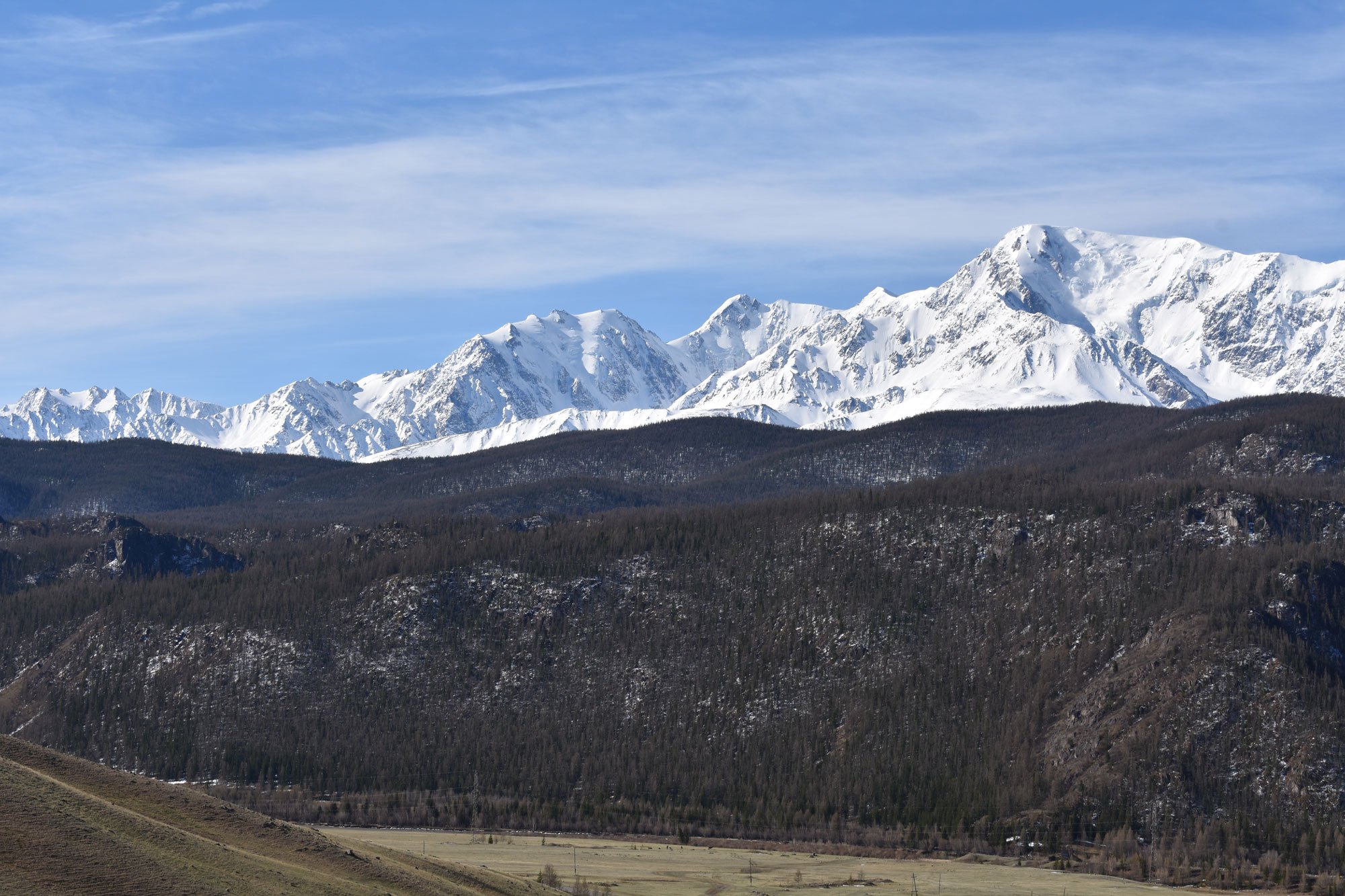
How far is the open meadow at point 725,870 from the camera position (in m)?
146

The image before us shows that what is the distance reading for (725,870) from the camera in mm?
160750

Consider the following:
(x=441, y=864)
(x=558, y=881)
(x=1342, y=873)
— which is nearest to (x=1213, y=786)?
(x=1342, y=873)

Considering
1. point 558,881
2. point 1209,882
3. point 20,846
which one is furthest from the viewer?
point 1209,882

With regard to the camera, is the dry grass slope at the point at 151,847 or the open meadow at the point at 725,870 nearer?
the dry grass slope at the point at 151,847

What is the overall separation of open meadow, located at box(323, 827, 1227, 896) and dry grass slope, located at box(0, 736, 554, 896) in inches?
1431

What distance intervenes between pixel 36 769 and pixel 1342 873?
Result: 12727cm

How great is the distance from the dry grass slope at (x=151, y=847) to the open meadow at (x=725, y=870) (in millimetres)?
36343

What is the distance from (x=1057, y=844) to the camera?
189125mm

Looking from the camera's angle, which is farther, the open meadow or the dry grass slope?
the open meadow

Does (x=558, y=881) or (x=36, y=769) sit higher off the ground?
(x=36, y=769)

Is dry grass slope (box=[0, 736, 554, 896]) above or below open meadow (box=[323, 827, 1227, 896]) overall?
above

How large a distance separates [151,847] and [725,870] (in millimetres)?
85150

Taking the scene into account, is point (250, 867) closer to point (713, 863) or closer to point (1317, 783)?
point (713, 863)

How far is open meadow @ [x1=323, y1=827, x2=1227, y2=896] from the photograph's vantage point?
14588cm
